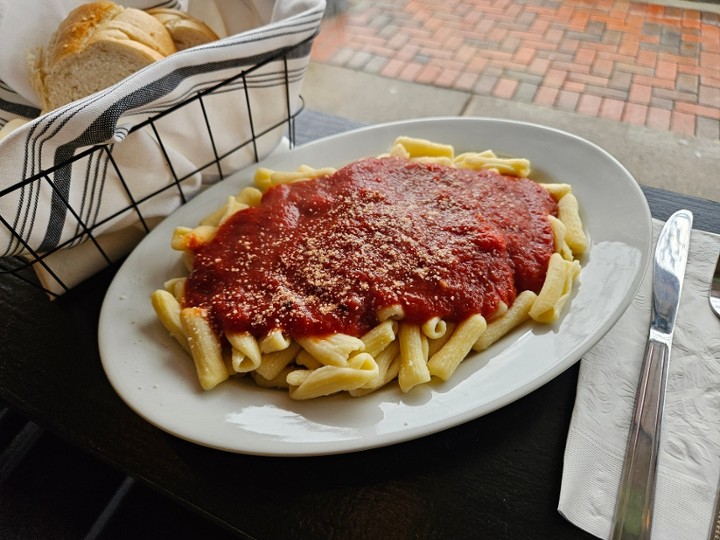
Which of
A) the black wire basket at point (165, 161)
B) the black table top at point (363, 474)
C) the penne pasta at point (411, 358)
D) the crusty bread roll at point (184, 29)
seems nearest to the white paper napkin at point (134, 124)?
the black wire basket at point (165, 161)

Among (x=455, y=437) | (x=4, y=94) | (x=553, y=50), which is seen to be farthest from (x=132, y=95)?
(x=553, y=50)

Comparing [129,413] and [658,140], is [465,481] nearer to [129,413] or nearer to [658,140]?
[129,413]

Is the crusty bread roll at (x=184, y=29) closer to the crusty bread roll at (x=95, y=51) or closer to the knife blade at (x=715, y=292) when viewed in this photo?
the crusty bread roll at (x=95, y=51)

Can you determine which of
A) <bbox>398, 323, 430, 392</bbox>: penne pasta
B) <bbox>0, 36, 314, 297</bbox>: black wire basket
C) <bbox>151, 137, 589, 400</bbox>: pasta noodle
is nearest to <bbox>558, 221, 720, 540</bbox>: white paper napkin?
<bbox>151, 137, 589, 400</bbox>: pasta noodle

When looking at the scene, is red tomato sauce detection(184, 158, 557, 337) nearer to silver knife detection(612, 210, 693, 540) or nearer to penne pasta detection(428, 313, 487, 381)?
penne pasta detection(428, 313, 487, 381)

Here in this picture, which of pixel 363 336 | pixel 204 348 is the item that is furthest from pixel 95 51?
pixel 363 336

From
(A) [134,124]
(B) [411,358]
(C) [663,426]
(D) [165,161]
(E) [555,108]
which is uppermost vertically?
(A) [134,124]

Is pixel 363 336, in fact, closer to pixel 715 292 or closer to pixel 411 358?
pixel 411 358
